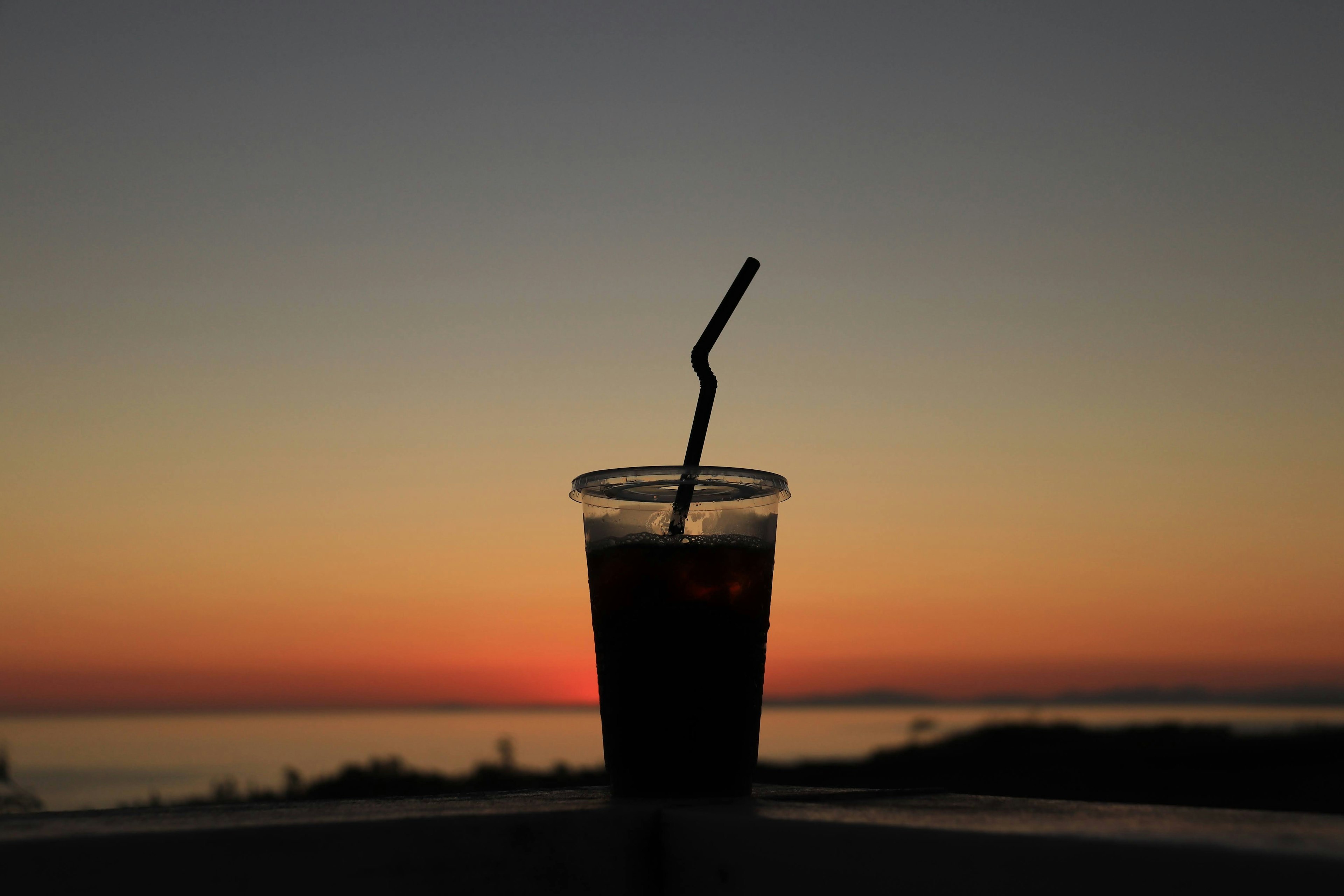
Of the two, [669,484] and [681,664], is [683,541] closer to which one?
[669,484]

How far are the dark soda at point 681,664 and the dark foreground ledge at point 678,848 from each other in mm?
225

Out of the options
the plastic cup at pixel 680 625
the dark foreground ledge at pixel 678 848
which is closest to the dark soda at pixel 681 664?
the plastic cup at pixel 680 625

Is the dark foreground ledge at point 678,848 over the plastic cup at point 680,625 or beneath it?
beneath

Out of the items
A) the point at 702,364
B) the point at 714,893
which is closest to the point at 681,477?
the point at 702,364

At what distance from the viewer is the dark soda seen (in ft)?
5.69

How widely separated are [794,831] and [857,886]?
104 millimetres

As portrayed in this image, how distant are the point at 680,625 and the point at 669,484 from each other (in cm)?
25

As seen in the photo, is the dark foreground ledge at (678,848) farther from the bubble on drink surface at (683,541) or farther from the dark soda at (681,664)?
the bubble on drink surface at (683,541)

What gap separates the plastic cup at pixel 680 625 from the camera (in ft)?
5.70

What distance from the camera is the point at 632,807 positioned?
4.75 feet

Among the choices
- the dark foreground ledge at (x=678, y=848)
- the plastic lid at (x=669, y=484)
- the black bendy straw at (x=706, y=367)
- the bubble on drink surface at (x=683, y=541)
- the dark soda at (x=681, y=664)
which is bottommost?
the dark foreground ledge at (x=678, y=848)

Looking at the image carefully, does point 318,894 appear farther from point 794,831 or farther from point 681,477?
point 681,477

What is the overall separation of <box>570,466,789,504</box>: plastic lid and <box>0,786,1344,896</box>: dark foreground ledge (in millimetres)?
544

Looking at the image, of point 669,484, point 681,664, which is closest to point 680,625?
point 681,664
